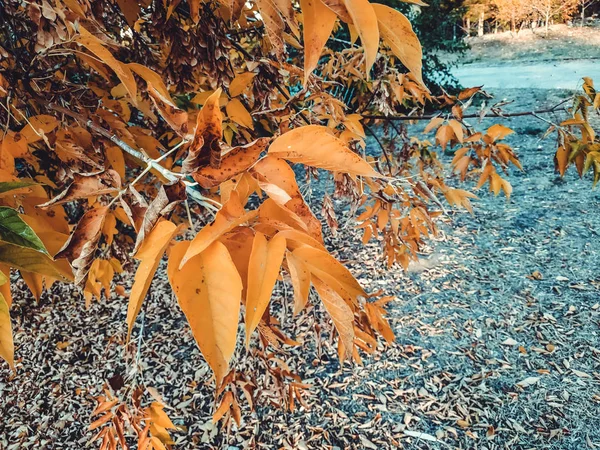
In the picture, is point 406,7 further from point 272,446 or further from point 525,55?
point 525,55

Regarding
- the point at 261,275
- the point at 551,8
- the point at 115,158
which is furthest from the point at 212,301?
the point at 551,8

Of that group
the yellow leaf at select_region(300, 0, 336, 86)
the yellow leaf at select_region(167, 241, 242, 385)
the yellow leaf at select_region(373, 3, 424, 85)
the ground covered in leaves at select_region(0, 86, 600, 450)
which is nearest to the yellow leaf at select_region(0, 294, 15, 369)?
the yellow leaf at select_region(167, 241, 242, 385)

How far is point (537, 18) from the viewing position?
15.2 meters

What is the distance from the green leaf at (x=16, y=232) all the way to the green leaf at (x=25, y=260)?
0.10 feet

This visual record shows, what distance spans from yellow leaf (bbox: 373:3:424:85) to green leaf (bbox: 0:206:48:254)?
52 cm

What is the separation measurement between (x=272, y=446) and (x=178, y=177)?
2244 millimetres

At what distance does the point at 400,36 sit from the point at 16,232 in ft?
1.81

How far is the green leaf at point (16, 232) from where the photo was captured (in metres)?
0.52

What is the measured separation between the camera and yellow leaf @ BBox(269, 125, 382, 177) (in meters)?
0.50

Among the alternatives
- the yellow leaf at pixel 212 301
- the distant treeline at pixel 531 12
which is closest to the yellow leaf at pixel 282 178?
the yellow leaf at pixel 212 301

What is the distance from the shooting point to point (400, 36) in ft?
1.77

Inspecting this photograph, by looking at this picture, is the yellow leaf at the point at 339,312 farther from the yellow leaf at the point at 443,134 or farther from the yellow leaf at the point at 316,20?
the yellow leaf at the point at 443,134

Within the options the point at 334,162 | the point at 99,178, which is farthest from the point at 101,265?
the point at 334,162

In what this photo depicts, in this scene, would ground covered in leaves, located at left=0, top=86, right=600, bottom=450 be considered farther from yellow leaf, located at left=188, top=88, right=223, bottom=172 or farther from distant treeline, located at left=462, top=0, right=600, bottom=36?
distant treeline, located at left=462, top=0, right=600, bottom=36
